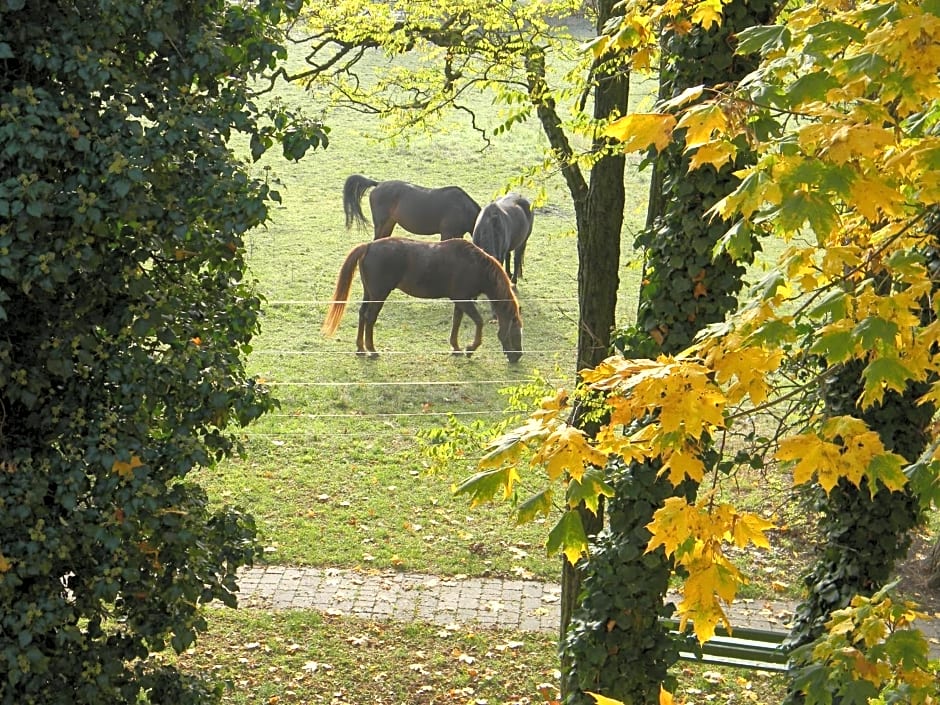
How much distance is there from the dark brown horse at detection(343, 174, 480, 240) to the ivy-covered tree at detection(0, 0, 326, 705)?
32.8 ft

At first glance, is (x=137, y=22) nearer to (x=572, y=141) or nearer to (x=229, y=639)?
(x=229, y=639)

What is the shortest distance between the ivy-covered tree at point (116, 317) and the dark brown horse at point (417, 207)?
9999mm

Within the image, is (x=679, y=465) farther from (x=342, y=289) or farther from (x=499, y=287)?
(x=342, y=289)

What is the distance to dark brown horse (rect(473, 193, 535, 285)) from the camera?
14703mm

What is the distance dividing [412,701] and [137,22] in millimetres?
5268

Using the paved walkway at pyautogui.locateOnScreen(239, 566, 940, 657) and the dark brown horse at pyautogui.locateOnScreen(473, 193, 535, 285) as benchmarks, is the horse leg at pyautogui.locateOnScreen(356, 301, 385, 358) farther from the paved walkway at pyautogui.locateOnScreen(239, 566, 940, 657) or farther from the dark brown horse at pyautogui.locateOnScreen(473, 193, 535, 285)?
the paved walkway at pyautogui.locateOnScreen(239, 566, 940, 657)

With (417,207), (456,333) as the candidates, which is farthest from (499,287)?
(417,207)

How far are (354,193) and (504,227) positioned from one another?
225cm

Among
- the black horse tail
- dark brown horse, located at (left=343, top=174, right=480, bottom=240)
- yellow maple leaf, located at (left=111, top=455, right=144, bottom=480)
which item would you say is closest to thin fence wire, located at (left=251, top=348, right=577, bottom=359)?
dark brown horse, located at (left=343, top=174, right=480, bottom=240)

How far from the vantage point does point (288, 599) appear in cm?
949

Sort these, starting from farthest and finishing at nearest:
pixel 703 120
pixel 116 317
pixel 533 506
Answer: pixel 116 317
pixel 533 506
pixel 703 120

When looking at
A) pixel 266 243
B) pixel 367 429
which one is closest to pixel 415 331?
pixel 367 429

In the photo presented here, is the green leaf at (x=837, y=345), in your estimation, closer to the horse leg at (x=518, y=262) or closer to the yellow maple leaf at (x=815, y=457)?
the yellow maple leaf at (x=815, y=457)

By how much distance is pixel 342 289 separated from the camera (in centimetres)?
1357
